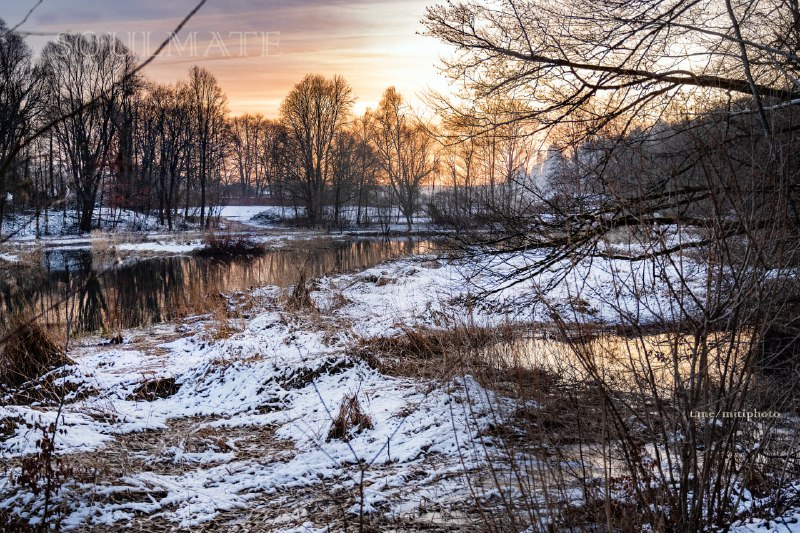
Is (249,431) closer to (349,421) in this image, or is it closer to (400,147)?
(349,421)

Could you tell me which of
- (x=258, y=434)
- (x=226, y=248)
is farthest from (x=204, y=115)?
(x=258, y=434)

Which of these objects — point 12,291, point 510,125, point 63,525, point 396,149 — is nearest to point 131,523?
point 63,525

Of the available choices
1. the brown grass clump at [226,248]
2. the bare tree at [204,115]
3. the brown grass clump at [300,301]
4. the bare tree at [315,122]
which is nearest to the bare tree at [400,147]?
the bare tree at [315,122]

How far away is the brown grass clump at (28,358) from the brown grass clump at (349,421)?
384 cm

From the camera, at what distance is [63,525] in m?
3.54

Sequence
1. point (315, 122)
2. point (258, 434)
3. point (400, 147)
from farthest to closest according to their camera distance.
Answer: point (315, 122) < point (400, 147) < point (258, 434)

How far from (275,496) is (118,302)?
12.8m

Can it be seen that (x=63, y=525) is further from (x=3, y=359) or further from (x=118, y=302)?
(x=118, y=302)

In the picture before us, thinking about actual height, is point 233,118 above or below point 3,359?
above

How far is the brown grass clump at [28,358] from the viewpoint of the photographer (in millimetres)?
6812

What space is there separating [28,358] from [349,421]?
4779 mm

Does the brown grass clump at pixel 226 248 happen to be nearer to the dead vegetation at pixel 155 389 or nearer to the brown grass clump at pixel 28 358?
the brown grass clump at pixel 28 358

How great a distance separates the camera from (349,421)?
5430mm

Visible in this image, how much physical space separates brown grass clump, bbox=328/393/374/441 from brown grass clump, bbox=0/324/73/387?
3836mm
